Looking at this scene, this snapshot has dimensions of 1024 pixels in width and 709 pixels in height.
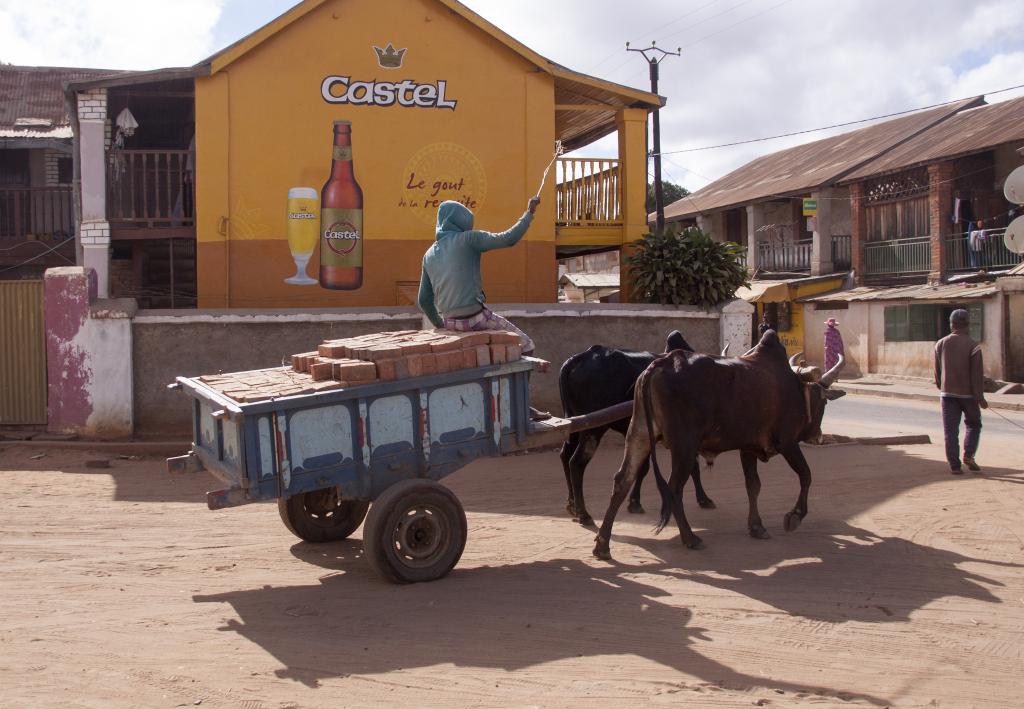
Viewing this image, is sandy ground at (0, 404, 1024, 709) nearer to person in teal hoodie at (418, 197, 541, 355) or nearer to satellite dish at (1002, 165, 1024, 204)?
person in teal hoodie at (418, 197, 541, 355)

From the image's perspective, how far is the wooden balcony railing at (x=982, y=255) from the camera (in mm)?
24547

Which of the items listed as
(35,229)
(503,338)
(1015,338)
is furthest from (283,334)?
(1015,338)

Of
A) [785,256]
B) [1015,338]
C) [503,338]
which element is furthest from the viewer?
[785,256]

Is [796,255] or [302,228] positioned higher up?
[796,255]

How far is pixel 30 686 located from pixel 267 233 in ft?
32.1

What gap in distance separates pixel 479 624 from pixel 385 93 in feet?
33.5

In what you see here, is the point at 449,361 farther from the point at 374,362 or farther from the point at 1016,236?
the point at 1016,236

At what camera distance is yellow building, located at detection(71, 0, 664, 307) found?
13.5m

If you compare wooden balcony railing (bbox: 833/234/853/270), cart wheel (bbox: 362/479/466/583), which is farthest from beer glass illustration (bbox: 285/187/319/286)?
wooden balcony railing (bbox: 833/234/853/270)

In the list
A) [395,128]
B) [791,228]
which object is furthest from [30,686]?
[791,228]

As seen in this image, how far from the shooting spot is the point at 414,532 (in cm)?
645

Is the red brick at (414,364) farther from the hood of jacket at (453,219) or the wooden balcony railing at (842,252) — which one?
the wooden balcony railing at (842,252)

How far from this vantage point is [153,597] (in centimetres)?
609

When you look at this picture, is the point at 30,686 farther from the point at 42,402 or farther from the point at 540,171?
the point at 540,171
